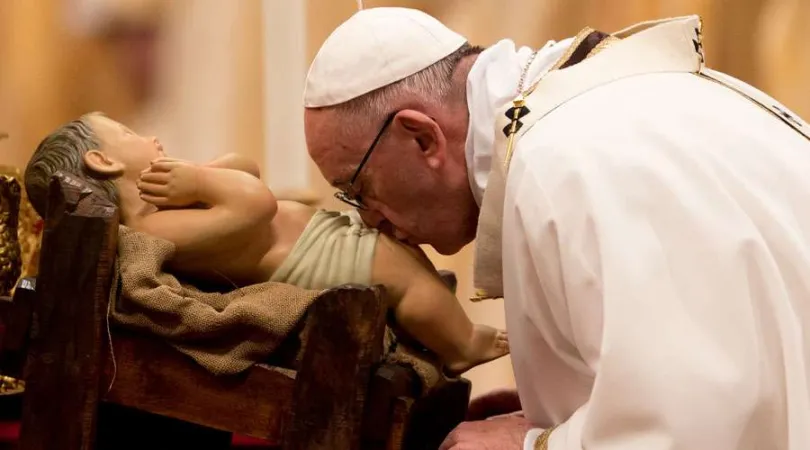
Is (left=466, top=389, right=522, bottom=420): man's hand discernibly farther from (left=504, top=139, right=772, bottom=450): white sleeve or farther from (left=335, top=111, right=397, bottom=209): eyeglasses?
(left=504, top=139, right=772, bottom=450): white sleeve

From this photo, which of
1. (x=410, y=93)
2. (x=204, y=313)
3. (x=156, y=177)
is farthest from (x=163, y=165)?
(x=410, y=93)

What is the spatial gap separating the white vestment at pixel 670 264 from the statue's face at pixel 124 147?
22.8 inches

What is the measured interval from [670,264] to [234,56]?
1.49 meters

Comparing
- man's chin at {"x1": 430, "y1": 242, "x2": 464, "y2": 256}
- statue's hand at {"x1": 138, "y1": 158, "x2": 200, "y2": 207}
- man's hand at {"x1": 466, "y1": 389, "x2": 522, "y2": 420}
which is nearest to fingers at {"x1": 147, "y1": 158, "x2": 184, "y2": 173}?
statue's hand at {"x1": 138, "y1": 158, "x2": 200, "y2": 207}

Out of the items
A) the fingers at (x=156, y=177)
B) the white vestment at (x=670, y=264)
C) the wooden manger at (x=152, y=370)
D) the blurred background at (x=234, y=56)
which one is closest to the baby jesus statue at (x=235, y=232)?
the fingers at (x=156, y=177)

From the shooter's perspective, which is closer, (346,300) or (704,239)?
(704,239)

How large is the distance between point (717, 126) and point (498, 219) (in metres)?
0.32

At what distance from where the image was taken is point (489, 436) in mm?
1356

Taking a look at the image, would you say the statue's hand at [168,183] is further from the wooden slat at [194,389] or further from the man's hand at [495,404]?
the man's hand at [495,404]

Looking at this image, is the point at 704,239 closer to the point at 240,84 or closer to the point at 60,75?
the point at 240,84

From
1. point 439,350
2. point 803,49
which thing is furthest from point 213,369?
point 803,49

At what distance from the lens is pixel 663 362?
3.60 ft

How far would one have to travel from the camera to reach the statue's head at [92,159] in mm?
1467

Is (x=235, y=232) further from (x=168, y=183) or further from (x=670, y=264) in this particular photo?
(x=670, y=264)
